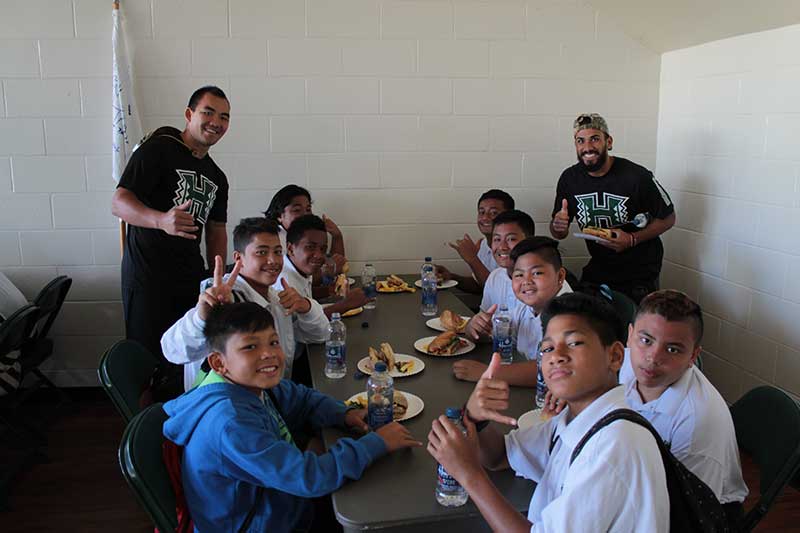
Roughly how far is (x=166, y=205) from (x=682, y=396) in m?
2.49

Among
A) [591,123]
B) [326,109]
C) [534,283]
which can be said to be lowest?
[534,283]

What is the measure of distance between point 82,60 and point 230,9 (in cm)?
93

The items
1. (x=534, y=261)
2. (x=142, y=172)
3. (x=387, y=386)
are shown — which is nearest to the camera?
(x=387, y=386)

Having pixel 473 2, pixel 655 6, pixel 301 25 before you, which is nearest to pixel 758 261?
pixel 655 6

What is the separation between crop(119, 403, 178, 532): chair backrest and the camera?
68.2 inches

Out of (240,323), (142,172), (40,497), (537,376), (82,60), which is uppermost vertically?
(82,60)

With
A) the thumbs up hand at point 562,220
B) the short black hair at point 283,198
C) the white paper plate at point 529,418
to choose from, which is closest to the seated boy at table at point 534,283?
the white paper plate at point 529,418

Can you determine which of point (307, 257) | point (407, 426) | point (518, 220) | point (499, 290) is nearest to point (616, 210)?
point (518, 220)

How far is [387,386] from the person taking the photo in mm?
2113

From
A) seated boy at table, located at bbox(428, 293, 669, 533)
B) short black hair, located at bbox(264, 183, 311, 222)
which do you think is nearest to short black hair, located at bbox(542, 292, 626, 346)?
seated boy at table, located at bbox(428, 293, 669, 533)

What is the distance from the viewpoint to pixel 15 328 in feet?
10.9

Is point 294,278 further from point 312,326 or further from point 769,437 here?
point 769,437

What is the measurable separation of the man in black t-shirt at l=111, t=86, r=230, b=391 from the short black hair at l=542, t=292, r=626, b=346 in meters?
2.10

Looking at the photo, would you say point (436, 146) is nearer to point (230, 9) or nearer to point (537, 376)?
point (230, 9)
